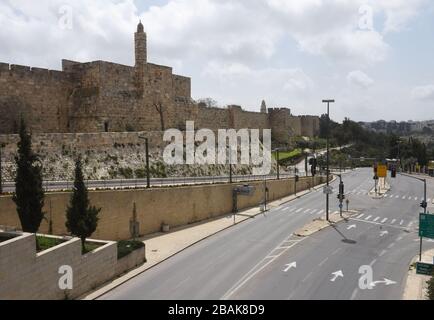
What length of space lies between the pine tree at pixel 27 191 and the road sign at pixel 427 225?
19284mm

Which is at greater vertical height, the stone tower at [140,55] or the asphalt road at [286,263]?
the stone tower at [140,55]

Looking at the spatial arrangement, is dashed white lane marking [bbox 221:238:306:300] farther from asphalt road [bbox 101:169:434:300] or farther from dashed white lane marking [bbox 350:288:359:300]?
dashed white lane marking [bbox 350:288:359:300]

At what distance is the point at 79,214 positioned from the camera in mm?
22109

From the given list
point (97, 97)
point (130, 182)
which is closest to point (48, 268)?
point (130, 182)

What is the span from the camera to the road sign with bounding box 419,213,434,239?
2370 centimetres

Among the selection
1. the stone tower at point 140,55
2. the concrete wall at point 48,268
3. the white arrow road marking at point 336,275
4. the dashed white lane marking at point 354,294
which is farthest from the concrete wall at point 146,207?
the dashed white lane marking at point 354,294

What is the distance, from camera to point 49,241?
1881 cm

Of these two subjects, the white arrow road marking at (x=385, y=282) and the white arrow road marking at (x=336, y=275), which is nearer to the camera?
the white arrow road marking at (x=385, y=282)

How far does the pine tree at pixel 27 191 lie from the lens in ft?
67.7

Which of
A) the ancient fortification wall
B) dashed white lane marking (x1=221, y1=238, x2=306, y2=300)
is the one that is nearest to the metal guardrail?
the ancient fortification wall

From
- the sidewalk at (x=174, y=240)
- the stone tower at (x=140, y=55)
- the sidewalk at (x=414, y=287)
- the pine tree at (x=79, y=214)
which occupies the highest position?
the stone tower at (x=140, y=55)

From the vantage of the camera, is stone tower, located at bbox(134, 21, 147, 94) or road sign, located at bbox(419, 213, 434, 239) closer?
road sign, located at bbox(419, 213, 434, 239)

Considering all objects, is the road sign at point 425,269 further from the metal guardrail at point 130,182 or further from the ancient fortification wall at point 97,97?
the ancient fortification wall at point 97,97
